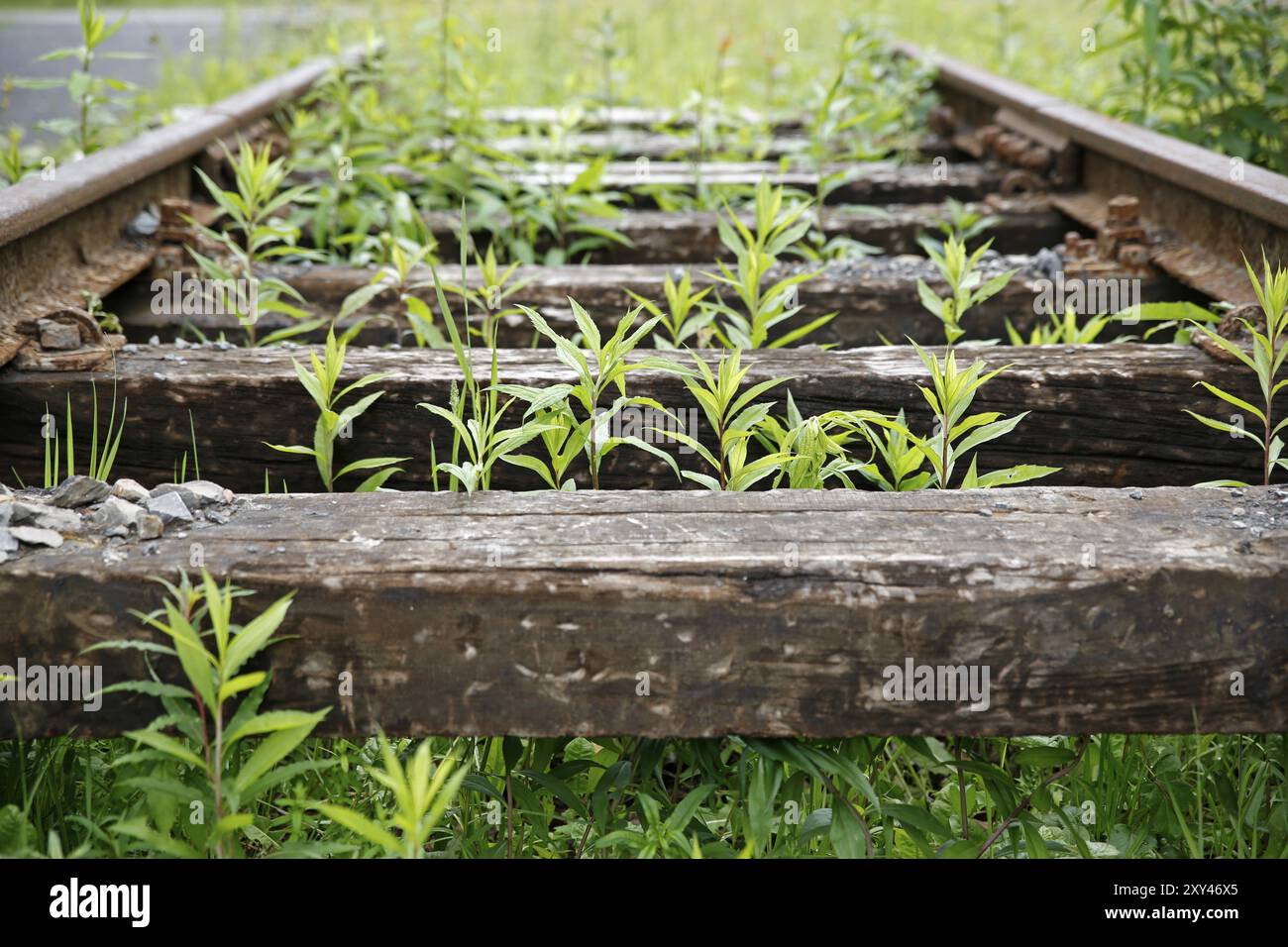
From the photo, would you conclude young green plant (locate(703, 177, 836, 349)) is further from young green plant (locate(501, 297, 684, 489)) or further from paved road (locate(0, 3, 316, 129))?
paved road (locate(0, 3, 316, 129))

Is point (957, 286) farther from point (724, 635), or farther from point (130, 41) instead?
point (130, 41)

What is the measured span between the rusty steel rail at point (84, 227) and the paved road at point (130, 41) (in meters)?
3.53

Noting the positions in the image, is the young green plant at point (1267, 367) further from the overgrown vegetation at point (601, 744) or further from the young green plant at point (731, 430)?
the young green plant at point (731, 430)

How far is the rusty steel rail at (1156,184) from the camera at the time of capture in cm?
295

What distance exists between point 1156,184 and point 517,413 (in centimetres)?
235

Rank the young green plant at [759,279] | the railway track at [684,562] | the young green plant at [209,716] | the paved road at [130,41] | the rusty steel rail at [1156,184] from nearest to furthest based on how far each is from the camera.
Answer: the young green plant at [209,716], the railway track at [684,562], the young green plant at [759,279], the rusty steel rail at [1156,184], the paved road at [130,41]

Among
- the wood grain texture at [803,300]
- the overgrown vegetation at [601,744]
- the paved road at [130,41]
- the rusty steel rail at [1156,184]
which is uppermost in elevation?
the paved road at [130,41]

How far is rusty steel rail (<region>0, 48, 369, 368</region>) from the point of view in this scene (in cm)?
255

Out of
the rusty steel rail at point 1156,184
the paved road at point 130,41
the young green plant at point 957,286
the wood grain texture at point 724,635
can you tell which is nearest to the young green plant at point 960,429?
the wood grain texture at point 724,635

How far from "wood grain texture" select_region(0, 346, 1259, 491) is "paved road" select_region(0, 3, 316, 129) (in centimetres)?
532

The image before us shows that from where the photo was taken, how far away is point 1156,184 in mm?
3602

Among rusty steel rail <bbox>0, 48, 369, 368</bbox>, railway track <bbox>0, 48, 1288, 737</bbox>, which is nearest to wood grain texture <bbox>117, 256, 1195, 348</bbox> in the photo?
rusty steel rail <bbox>0, 48, 369, 368</bbox>

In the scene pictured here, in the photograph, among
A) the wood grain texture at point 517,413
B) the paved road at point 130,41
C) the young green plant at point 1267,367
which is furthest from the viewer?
the paved road at point 130,41
